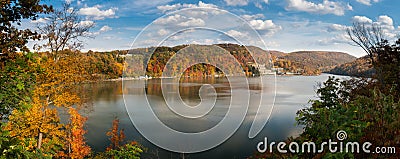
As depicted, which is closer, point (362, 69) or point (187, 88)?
point (362, 69)

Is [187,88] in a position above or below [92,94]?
above

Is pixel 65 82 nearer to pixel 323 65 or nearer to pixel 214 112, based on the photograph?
pixel 214 112

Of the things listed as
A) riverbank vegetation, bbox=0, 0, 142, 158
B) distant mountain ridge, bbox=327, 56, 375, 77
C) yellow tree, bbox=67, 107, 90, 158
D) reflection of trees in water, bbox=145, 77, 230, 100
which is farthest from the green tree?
reflection of trees in water, bbox=145, 77, 230, 100

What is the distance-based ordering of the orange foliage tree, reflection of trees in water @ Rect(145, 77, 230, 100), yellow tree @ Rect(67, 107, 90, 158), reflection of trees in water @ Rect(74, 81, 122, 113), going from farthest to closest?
reflection of trees in water @ Rect(145, 77, 230, 100) < the orange foliage tree < yellow tree @ Rect(67, 107, 90, 158) < reflection of trees in water @ Rect(74, 81, 122, 113)

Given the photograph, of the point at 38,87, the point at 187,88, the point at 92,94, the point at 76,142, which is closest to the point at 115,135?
the point at 76,142

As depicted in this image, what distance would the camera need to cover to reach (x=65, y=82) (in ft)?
39.0

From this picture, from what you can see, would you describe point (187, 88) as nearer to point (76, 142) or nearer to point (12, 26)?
point (76, 142)

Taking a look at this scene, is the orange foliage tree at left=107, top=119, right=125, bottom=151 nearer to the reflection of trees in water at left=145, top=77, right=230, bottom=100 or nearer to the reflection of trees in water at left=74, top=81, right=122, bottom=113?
the reflection of trees in water at left=74, top=81, right=122, bottom=113

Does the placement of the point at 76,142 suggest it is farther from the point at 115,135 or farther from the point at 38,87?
the point at 38,87

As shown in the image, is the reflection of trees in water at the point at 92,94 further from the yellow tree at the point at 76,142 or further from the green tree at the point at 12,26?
the green tree at the point at 12,26

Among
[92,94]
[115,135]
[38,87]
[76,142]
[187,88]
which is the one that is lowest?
[76,142]

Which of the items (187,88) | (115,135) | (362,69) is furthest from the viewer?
(187,88)

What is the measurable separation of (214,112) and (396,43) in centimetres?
1553

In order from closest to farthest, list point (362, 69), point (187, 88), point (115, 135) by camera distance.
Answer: point (115, 135) → point (362, 69) → point (187, 88)
